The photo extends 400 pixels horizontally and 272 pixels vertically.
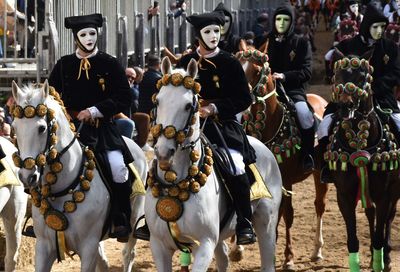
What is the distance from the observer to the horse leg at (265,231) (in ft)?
36.2

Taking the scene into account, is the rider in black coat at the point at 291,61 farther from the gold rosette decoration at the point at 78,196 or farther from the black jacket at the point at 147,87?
the black jacket at the point at 147,87

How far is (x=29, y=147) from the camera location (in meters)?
9.32

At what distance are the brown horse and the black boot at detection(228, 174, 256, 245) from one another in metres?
2.69

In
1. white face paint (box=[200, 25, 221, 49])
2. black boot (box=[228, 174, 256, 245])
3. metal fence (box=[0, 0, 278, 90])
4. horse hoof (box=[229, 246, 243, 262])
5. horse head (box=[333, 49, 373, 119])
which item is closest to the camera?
black boot (box=[228, 174, 256, 245])

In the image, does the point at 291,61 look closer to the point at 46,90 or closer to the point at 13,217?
the point at 13,217

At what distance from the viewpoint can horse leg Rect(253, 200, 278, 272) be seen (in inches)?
435

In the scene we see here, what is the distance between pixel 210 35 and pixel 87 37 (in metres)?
1.19

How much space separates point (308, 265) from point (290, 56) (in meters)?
2.59

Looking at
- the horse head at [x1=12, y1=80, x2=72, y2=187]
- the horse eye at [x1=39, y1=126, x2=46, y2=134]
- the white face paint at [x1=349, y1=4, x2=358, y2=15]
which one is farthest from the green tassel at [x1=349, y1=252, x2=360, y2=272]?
the white face paint at [x1=349, y1=4, x2=358, y2=15]

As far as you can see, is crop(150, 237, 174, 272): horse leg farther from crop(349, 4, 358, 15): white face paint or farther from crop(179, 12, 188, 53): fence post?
crop(349, 4, 358, 15): white face paint

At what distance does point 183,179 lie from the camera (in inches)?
376

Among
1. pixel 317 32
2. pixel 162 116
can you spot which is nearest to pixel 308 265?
pixel 162 116

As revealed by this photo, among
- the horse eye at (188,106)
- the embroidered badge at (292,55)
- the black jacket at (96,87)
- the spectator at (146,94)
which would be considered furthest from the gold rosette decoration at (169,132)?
the spectator at (146,94)

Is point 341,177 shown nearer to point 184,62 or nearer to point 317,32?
point 184,62
